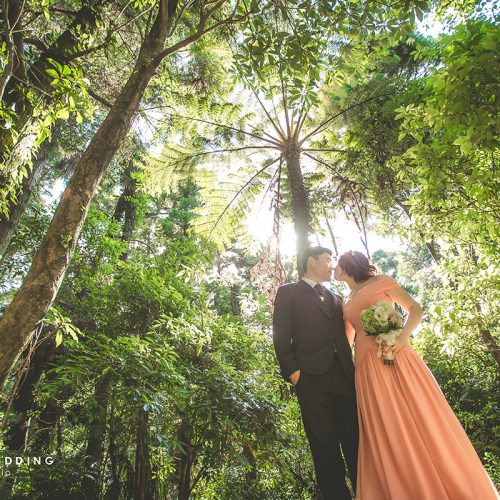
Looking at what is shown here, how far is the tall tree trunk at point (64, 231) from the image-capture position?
170 cm

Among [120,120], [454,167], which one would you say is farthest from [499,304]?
[120,120]

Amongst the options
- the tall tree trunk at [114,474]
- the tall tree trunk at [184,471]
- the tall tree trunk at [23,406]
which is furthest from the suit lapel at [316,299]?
the tall tree trunk at [23,406]

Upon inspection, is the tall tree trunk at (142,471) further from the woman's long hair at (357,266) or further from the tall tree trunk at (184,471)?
the woman's long hair at (357,266)

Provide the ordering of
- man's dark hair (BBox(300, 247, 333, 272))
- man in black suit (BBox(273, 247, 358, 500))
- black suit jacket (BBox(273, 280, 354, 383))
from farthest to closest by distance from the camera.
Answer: man's dark hair (BBox(300, 247, 333, 272)), black suit jacket (BBox(273, 280, 354, 383)), man in black suit (BBox(273, 247, 358, 500))

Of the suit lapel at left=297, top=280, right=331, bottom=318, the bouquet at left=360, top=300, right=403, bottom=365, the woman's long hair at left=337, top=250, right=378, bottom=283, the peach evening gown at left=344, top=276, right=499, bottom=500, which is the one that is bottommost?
the peach evening gown at left=344, top=276, right=499, bottom=500

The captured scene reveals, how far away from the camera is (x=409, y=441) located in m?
1.88

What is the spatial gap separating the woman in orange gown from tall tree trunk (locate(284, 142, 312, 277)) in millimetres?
1355

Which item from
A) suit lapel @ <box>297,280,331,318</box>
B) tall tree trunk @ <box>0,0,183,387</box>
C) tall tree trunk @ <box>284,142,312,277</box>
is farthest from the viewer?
tall tree trunk @ <box>284,142,312,277</box>

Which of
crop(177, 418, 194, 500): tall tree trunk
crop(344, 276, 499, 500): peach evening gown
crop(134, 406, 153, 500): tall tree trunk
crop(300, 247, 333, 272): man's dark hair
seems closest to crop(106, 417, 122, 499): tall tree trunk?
crop(134, 406, 153, 500): tall tree trunk

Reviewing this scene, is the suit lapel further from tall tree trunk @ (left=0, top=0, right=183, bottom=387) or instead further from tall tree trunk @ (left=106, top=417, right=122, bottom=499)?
tall tree trunk @ (left=106, top=417, right=122, bottom=499)

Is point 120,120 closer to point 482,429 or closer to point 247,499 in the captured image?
point 247,499

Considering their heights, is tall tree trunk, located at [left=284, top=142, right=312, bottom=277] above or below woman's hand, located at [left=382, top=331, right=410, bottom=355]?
above

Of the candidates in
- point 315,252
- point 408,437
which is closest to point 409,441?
point 408,437

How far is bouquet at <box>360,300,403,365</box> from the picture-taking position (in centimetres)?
217
